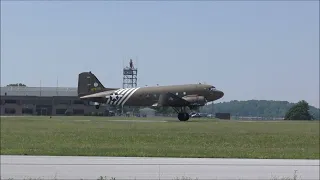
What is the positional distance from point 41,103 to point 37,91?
620 cm

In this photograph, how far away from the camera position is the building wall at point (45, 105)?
403ft

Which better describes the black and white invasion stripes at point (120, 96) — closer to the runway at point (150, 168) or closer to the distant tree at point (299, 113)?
the distant tree at point (299, 113)

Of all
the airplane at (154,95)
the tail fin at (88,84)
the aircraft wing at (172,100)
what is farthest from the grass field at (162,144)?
the tail fin at (88,84)

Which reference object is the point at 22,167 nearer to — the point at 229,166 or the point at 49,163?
the point at 49,163

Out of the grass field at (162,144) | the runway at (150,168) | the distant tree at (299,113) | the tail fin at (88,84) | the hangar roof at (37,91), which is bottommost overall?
the runway at (150,168)

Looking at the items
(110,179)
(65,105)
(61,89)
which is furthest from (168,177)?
(61,89)

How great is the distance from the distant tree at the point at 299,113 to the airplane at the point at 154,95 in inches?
1407

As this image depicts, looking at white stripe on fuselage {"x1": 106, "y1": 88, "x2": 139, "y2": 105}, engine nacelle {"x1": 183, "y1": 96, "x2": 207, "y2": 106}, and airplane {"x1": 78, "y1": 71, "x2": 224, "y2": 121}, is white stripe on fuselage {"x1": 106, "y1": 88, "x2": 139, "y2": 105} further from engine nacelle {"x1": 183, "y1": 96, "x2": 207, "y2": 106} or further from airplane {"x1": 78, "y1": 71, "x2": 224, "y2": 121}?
engine nacelle {"x1": 183, "y1": 96, "x2": 207, "y2": 106}

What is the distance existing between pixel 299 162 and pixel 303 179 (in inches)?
Result: 140

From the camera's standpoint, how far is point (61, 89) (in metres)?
136

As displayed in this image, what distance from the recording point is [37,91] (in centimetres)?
13262

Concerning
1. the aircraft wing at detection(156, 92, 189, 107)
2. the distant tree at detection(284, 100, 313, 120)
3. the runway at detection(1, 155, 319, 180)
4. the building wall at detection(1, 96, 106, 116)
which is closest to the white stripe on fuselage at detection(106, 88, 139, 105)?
the aircraft wing at detection(156, 92, 189, 107)

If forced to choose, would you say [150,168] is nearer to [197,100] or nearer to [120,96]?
[197,100]

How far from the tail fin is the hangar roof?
2285 inches
